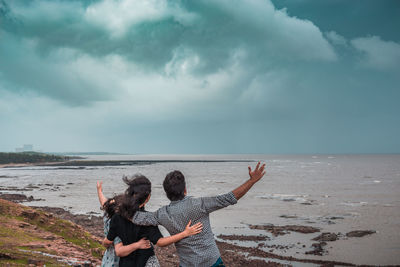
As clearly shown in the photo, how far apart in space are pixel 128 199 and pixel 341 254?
17828 mm

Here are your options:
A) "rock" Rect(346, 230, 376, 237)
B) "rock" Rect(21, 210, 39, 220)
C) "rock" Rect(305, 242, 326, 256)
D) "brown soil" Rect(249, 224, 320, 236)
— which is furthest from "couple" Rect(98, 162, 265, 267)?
"rock" Rect(346, 230, 376, 237)

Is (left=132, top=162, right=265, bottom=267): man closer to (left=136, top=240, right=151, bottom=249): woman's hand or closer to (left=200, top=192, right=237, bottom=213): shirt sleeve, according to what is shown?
(left=200, top=192, right=237, bottom=213): shirt sleeve

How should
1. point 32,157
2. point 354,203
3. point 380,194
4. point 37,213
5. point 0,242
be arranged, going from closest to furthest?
→ 1. point 0,242
2. point 37,213
3. point 354,203
4. point 380,194
5. point 32,157

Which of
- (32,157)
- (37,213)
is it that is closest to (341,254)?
(37,213)

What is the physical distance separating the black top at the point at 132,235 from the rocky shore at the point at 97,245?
17.9 feet

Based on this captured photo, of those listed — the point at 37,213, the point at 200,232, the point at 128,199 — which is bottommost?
the point at 37,213

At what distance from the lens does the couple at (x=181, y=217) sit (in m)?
4.14

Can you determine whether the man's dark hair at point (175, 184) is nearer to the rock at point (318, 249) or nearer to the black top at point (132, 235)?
the black top at point (132, 235)

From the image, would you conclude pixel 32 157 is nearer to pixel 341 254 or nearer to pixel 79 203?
pixel 79 203

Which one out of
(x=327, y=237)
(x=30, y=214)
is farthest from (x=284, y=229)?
(x=30, y=214)

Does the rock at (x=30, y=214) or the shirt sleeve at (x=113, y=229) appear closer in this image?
the shirt sleeve at (x=113, y=229)

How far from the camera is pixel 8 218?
13.2 m

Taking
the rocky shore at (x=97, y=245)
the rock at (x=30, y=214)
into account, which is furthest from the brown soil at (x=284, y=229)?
the rock at (x=30, y=214)

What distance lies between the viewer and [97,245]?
1304 centimetres
